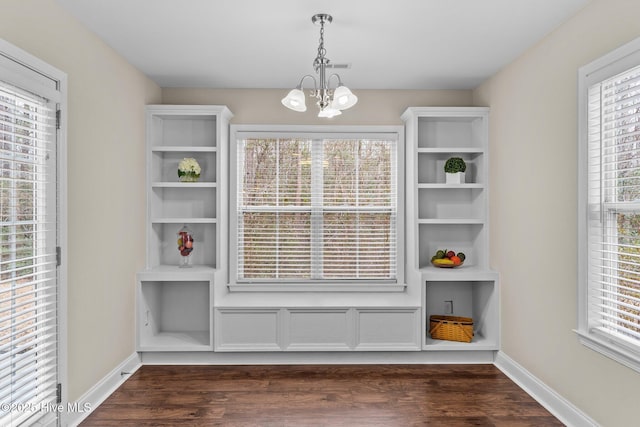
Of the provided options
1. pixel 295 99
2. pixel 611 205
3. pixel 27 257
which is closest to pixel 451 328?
pixel 611 205

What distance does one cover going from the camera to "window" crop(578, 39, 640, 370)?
2.45 m

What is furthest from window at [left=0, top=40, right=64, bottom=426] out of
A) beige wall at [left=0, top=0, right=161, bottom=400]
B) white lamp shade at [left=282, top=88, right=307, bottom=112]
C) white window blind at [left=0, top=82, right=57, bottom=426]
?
white lamp shade at [left=282, top=88, right=307, bottom=112]

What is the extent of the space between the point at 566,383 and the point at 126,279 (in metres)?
3.37

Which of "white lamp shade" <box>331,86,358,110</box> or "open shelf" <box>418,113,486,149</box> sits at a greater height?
"open shelf" <box>418,113,486,149</box>

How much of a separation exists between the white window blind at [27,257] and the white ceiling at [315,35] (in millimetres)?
856

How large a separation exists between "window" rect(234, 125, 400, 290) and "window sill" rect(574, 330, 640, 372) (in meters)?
2.10

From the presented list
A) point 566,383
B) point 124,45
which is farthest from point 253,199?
point 566,383

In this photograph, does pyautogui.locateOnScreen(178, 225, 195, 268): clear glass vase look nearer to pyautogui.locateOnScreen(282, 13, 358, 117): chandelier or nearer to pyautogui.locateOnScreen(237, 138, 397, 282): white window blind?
pyautogui.locateOnScreen(237, 138, 397, 282): white window blind

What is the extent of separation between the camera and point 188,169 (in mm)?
4348

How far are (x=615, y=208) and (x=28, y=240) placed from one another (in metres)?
3.24

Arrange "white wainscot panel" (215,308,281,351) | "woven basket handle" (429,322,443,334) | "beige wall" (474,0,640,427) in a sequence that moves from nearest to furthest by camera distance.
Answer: "beige wall" (474,0,640,427)
"white wainscot panel" (215,308,281,351)
"woven basket handle" (429,322,443,334)

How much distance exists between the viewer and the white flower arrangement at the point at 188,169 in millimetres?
4344

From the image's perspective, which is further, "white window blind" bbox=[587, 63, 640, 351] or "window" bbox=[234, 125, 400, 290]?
"window" bbox=[234, 125, 400, 290]

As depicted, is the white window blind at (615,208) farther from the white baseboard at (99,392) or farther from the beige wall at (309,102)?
the white baseboard at (99,392)
